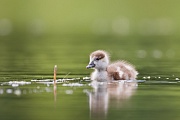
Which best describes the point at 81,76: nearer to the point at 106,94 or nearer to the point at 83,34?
the point at 106,94

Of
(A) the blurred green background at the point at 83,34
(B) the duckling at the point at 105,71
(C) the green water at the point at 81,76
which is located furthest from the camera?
(A) the blurred green background at the point at 83,34

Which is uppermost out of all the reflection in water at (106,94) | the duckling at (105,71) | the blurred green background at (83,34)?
the blurred green background at (83,34)

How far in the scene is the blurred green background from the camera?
54.9 ft

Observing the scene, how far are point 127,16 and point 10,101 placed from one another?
3049 centimetres

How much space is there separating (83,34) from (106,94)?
19387 millimetres

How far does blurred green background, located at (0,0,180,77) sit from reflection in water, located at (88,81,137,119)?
162cm

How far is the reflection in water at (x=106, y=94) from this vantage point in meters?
9.96

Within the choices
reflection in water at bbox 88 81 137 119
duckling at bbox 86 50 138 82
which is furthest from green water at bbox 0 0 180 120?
duckling at bbox 86 50 138 82

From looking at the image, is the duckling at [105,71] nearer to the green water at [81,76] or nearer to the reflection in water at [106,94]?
the green water at [81,76]

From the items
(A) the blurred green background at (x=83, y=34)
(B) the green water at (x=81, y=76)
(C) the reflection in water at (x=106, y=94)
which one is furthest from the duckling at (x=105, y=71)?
(A) the blurred green background at (x=83, y=34)

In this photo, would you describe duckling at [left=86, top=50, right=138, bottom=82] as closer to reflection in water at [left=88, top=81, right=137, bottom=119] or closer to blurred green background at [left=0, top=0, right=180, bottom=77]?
reflection in water at [left=88, top=81, right=137, bottom=119]

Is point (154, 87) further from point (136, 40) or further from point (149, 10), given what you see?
point (149, 10)

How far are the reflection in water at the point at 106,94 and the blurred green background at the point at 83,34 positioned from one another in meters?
1.62

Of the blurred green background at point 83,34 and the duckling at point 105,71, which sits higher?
the blurred green background at point 83,34
